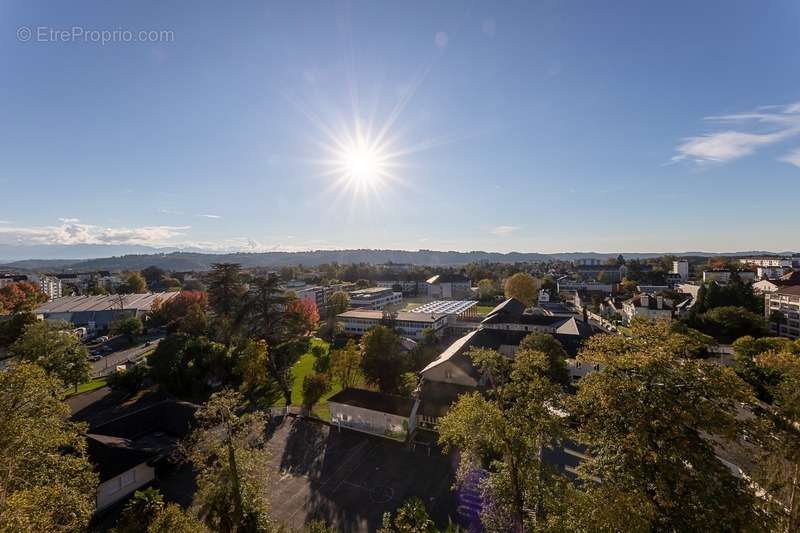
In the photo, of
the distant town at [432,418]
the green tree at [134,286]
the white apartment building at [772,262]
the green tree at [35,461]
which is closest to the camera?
the distant town at [432,418]

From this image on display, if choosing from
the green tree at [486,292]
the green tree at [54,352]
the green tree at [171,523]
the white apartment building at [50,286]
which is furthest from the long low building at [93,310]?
the green tree at [486,292]

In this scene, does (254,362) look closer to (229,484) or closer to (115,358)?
(229,484)

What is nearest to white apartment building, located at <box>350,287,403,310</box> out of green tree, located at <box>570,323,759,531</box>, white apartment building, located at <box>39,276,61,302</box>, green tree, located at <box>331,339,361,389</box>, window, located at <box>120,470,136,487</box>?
green tree, located at <box>331,339,361,389</box>

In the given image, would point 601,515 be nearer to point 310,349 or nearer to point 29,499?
point 29,499

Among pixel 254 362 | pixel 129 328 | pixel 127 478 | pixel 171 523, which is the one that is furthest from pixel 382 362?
pixel 129 328

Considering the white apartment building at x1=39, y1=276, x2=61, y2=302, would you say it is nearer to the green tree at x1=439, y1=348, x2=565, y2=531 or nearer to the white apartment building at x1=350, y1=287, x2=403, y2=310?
the white apartment building at x1=350, y1=287, x2=403, y2=310

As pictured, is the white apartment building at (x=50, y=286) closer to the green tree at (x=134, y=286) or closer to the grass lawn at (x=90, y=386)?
the green tree at (x=134, y=286)
